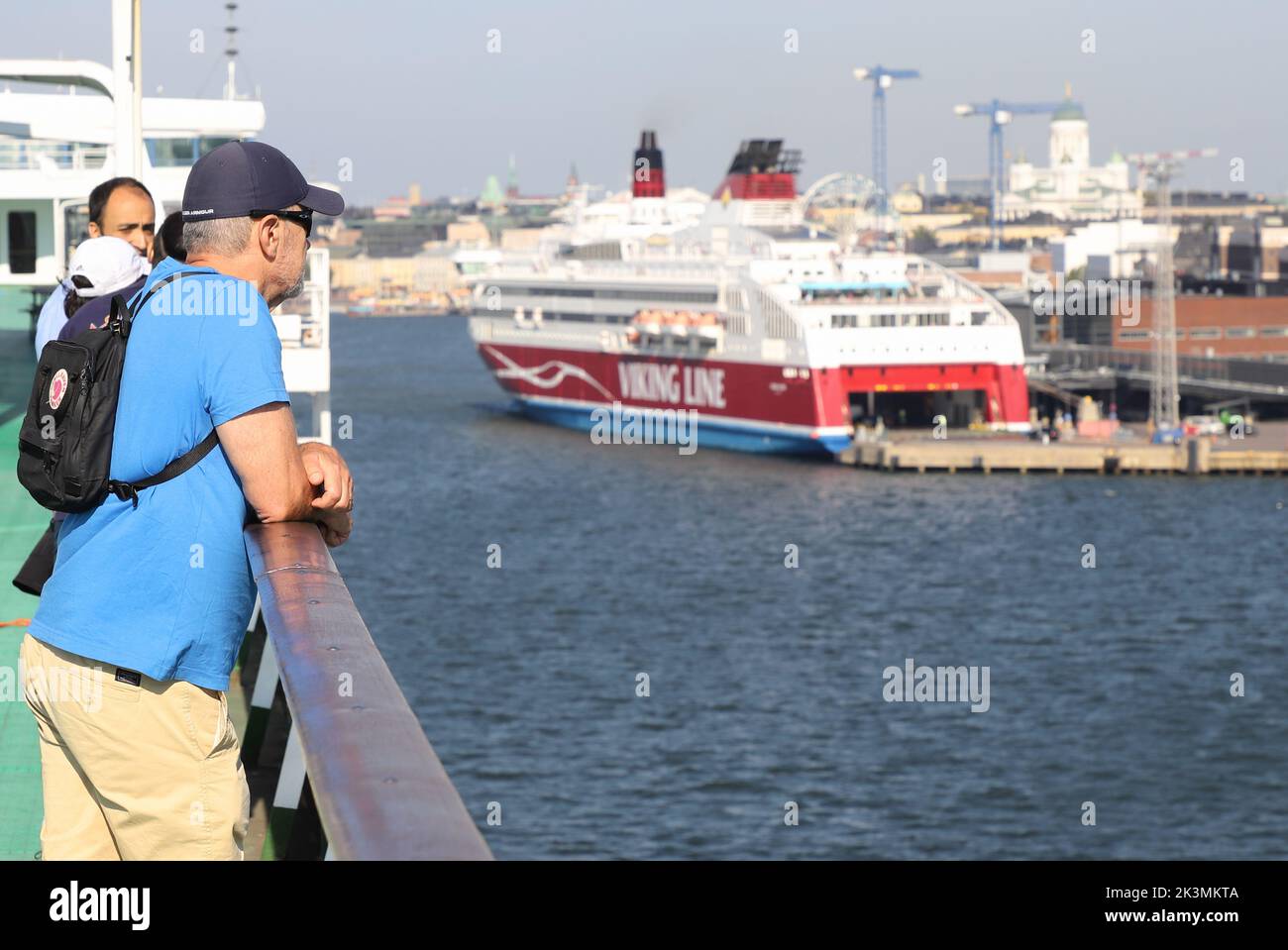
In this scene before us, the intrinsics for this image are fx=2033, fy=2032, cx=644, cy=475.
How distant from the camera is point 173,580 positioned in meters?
2.20

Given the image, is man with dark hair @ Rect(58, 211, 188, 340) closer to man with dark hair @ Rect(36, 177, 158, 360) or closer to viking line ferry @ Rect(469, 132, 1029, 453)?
man with dark hair @ Rect(36, 177, 158, 360)

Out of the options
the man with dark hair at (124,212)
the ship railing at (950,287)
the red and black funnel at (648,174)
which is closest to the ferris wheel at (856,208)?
the red and black funnel at (648,174)

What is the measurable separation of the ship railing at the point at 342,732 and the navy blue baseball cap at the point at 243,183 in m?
→ 0.37

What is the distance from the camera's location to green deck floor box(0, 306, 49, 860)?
3342 millimetres

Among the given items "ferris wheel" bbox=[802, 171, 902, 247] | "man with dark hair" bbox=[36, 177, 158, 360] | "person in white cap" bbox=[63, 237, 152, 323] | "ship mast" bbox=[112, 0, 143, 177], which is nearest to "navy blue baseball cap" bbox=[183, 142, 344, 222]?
"person in white cap" bbox=[63, 237, 152, 323]

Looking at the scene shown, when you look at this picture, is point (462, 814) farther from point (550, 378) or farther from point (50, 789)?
point (550, 378)

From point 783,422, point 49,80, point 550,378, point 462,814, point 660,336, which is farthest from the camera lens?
point 550,378

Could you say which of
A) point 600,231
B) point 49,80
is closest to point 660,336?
point 600,231

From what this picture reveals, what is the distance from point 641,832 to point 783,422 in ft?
101

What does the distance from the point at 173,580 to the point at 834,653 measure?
22.3 meters

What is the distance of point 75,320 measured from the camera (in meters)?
3.20

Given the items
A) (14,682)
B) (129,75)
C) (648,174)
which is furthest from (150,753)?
(648,174)

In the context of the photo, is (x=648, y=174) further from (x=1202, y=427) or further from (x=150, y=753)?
(x=150, y=753)

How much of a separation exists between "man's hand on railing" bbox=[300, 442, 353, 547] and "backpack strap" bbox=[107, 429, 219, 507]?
132mm
